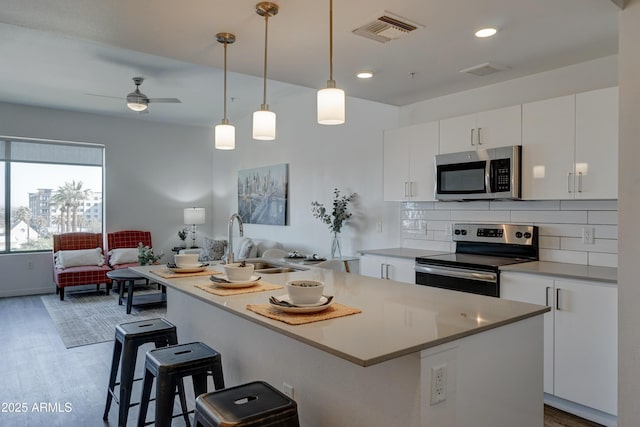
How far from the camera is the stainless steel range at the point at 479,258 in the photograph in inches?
127

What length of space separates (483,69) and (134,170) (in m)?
6.23

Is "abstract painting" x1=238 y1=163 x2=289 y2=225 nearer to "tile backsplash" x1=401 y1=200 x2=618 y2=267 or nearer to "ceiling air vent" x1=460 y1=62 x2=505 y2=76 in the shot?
"tile backsplash" x1=401 y1=200 x2=618 y2=267

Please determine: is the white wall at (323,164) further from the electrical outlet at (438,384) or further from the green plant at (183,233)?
the electrical outlet at (438,384)

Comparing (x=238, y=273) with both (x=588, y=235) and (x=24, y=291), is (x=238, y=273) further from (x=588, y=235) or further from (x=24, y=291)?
(x=24, y=291)

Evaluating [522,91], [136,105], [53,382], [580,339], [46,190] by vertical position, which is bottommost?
[53,382]

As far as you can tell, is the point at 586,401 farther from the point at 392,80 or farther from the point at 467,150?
the point at 392,80

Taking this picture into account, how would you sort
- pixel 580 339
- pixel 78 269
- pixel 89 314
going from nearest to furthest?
pixel 580 339 → pixel 89 314 → pixel 78 269

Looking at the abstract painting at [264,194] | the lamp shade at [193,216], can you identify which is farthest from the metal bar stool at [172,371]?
the lamp shade at [193,216]

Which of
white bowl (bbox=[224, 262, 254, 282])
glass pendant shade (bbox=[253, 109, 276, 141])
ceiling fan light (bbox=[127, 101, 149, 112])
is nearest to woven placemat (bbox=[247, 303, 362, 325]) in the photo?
white bowl (bbox=[224, 262, 254, 282])

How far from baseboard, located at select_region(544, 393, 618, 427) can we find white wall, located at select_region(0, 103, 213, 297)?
675 cm

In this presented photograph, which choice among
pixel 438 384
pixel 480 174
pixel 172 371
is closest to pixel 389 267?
pixel 480 174

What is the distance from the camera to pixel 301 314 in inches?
66.0

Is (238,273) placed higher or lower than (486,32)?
lower

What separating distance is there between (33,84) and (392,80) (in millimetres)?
4562
